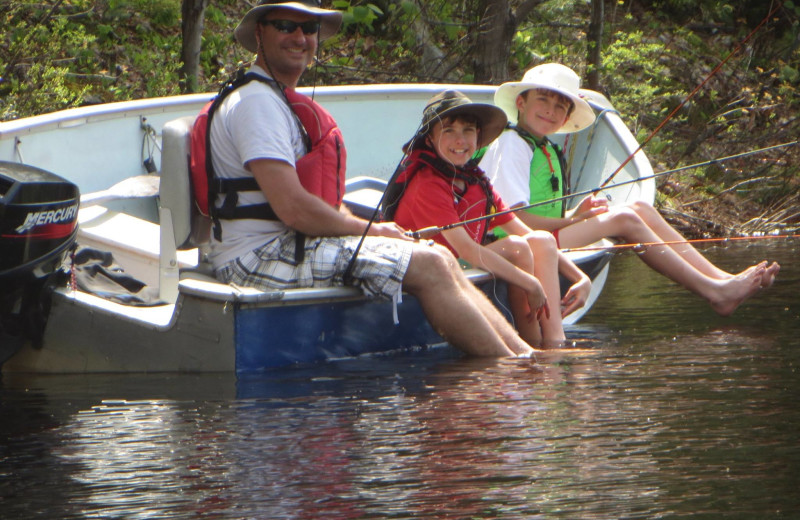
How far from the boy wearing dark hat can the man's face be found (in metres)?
0.53

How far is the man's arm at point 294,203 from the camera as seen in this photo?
4.09 meters

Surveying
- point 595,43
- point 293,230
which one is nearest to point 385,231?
point 293,230

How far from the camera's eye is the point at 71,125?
582 centimetres

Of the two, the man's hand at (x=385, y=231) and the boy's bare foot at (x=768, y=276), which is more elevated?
the man's hand at (x=385, y=231)

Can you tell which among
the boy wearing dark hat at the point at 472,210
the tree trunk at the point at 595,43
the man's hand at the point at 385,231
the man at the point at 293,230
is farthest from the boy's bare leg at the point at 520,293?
the tree trunk at the point at 595,43

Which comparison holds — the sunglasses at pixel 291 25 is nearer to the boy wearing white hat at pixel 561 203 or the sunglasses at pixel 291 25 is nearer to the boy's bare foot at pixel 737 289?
the boy wearing white hat at pixel 561 203

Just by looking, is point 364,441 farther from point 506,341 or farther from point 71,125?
point 71,125

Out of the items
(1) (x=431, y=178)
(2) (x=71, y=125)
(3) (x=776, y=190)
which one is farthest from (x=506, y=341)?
(3) (x=776, y=190)

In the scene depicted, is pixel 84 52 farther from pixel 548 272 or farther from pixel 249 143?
pixel 249 143

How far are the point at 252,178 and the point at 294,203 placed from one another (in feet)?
0.63

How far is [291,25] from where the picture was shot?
14.1 feet

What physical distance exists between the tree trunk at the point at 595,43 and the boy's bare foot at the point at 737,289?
5.15 meters

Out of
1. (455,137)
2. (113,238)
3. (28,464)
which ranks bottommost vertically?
(28,464)

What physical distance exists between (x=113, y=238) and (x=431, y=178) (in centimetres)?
130
